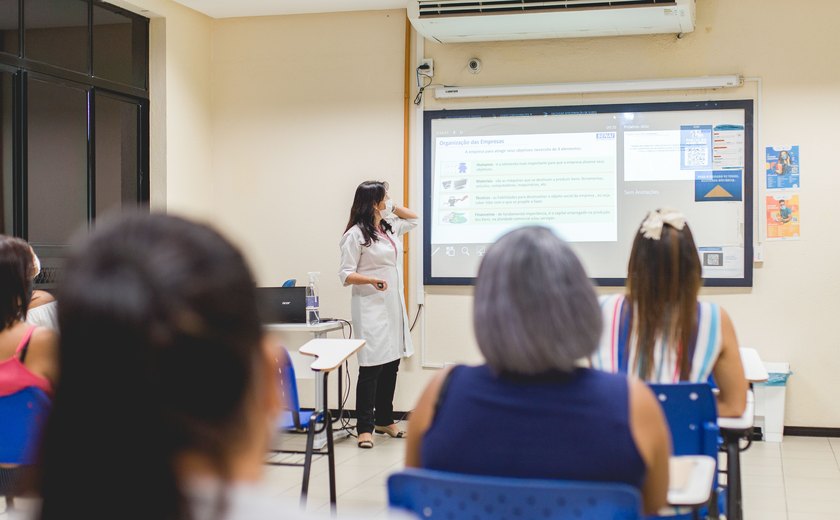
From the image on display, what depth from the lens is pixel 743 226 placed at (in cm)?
556

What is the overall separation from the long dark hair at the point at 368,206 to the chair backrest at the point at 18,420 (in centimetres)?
296

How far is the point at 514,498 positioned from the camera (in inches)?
52.5

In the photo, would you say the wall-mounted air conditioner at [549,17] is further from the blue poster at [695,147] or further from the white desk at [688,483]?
the white desk at [688,483]

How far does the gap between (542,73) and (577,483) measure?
4.87m

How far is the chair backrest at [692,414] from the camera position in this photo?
217 centimetres

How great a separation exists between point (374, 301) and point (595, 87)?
200 centimetres

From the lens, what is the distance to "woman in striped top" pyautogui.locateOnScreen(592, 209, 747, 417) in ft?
7.84

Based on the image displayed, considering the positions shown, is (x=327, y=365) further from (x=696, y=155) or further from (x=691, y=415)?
(x=696, y=155)

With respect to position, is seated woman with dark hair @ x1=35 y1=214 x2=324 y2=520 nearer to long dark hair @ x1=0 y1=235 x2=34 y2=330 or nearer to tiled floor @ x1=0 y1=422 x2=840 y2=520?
long dark hair @ x1=0 y1=235 x2=34 y2=330

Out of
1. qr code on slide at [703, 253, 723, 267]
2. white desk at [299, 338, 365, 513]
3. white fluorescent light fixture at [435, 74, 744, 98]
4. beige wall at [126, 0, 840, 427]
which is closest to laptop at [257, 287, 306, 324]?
beige wall at [126, 0, 840, 427]

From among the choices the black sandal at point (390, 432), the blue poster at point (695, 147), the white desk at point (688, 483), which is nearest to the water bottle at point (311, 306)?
the black sandal at point (390, 432)

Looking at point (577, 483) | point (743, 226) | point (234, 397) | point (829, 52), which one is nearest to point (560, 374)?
point (577, 483)

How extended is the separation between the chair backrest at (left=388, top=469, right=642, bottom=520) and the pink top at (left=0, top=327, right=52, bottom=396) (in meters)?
1.64

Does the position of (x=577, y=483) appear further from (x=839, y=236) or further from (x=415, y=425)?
(x=839, y=236)
